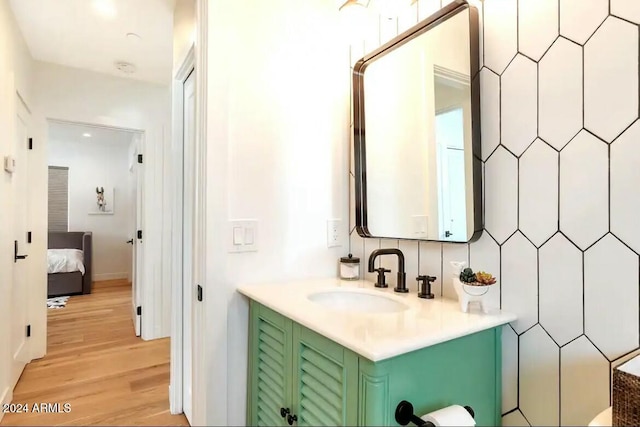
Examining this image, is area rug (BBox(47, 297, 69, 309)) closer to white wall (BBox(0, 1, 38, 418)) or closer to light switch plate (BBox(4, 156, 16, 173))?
white wall (BBox(0, 1, 38, 418))

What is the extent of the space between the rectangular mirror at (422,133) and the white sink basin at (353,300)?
279 mm

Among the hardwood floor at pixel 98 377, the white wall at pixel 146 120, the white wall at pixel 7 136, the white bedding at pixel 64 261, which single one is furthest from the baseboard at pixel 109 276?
the white wall at pixel 7 136

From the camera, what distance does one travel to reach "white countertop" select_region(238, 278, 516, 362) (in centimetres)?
82

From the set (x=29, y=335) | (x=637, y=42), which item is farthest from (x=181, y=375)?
(x=637, y=42)

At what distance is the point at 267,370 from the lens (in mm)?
1288

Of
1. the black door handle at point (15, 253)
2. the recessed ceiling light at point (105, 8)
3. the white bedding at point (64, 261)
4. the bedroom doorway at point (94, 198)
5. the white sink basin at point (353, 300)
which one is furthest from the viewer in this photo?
the bedroom doorway at point (94, 198)

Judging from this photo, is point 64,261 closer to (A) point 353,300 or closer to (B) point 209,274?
(B) point 209,274

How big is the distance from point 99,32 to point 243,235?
2.19m

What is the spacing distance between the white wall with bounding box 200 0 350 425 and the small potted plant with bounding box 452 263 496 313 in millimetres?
714

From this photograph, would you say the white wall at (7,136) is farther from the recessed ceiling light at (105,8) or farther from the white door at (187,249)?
the white door at (187,249)

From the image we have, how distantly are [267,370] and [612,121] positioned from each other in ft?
4.26

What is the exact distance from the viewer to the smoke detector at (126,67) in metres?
3.03

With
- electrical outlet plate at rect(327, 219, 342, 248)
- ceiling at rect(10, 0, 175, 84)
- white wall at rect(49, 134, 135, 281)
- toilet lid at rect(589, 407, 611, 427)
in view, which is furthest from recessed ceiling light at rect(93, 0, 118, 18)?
white wall at rect(49, 134, 135, 281)

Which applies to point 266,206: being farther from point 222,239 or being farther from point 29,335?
point 29,335
